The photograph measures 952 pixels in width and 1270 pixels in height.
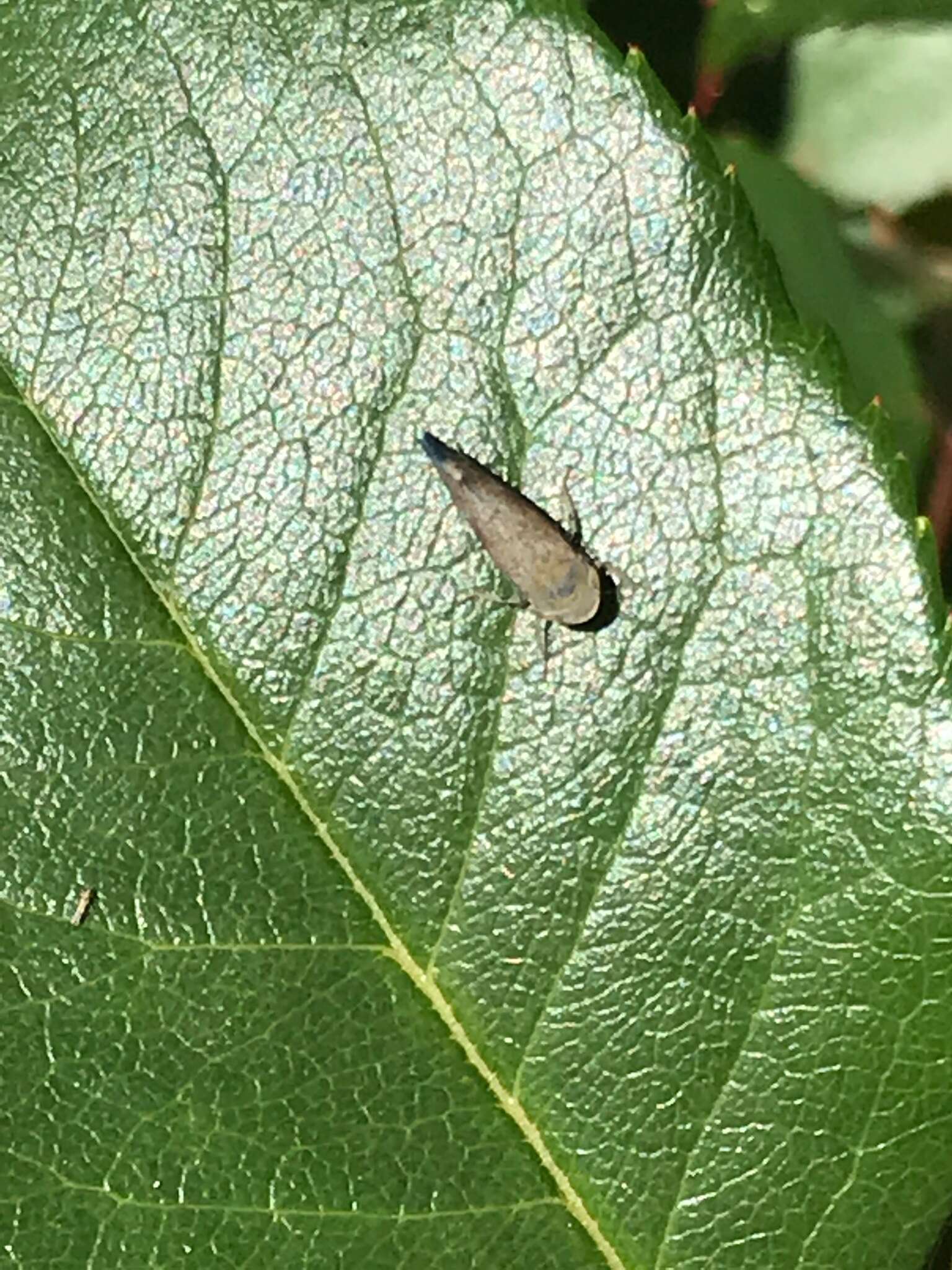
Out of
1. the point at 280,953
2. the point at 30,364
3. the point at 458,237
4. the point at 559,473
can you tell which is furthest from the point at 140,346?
the point at 280,953

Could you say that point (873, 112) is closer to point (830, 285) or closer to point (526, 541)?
point (830, 285)

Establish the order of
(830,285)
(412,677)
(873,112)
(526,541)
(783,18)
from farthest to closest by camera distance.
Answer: (873,112)
(830,285)
(783,18)
(412,677)
(526,541)

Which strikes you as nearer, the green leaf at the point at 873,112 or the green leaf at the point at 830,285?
the green leaf at the point at 830,285

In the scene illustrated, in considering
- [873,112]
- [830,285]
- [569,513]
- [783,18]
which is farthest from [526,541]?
[873,112]

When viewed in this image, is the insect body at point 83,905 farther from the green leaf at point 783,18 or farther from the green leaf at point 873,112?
the green leaf at point 873,112

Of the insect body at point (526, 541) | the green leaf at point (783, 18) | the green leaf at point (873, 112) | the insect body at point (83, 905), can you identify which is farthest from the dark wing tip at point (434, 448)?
the green leaf at point (873, 112)

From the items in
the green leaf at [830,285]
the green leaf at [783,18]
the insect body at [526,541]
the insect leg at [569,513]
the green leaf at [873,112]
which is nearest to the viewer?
the insect body at [526,541]
